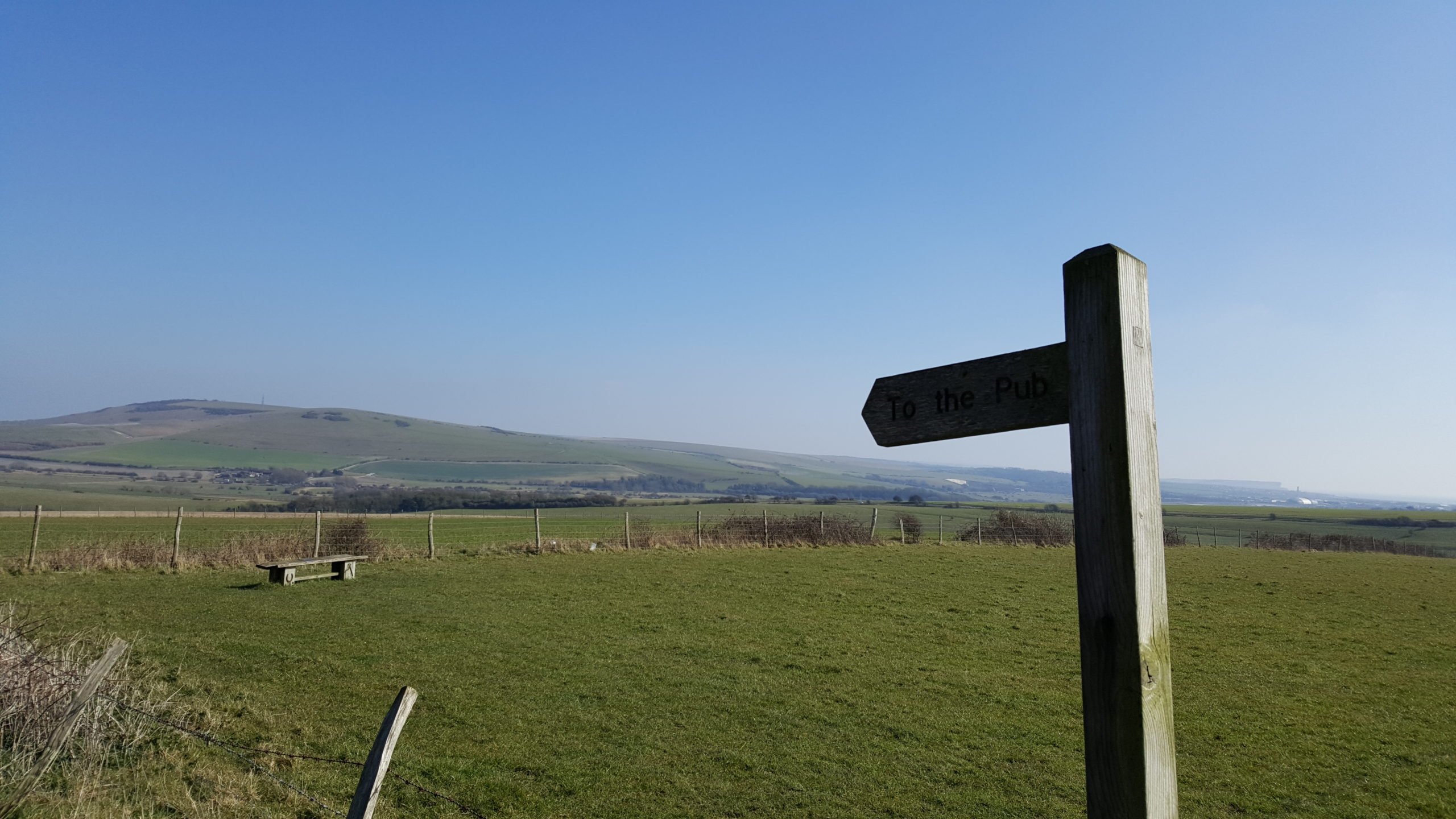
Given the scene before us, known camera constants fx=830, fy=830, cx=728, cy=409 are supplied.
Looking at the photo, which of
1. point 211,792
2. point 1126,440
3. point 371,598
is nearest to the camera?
point 1126,440

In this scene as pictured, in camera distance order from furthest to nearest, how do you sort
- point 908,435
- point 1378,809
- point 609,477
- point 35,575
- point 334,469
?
point 609,477
point 334,469
point 35,575
point 1378,809
point 908,435

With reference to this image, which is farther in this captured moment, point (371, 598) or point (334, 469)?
A: point (334, 469)

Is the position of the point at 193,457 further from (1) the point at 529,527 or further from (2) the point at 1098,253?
(2) the point at 1098,253

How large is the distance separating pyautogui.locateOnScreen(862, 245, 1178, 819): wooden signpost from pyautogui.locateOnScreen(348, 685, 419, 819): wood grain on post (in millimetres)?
2454

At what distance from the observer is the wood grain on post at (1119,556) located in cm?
182

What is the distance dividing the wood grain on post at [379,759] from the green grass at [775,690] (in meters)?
2.13

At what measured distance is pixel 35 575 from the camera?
17.4m

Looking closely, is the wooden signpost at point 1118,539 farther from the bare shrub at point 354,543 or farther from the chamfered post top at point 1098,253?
the bare shrub at point 354,543

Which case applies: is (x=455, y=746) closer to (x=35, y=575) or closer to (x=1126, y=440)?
(x=1126, y=440)

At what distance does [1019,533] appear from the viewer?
36.7 meters

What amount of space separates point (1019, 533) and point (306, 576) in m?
28.7

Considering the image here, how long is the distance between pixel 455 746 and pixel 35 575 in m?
16.6

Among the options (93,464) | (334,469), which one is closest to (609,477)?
(334,469)

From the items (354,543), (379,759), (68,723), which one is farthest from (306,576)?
(379,759)
